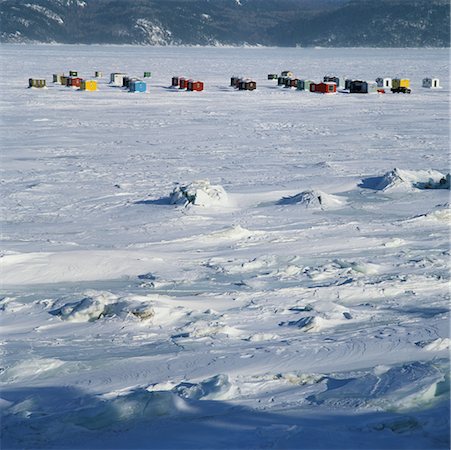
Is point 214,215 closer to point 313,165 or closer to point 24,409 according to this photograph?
point 313,165

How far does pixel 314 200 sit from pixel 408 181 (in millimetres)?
2564

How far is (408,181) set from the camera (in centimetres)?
1677

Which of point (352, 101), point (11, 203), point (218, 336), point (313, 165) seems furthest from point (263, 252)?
point (352, 101)

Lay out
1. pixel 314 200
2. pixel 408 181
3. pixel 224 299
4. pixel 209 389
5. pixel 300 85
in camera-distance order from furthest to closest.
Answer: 1. pixel 300 85
2. pixel 408 181
3. pixel 314 200
4. pixel 224 299
5. pixel 209 389

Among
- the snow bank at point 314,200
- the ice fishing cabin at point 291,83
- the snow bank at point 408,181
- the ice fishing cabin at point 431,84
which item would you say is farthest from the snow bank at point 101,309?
the ice fishing cabin at point 431,84

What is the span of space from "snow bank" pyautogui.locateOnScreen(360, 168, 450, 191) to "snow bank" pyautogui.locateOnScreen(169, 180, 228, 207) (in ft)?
11.3

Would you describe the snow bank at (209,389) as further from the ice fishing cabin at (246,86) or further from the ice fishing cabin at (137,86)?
the ice fishing cabin at (246,86)

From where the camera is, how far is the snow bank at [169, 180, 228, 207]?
14977 millimetres

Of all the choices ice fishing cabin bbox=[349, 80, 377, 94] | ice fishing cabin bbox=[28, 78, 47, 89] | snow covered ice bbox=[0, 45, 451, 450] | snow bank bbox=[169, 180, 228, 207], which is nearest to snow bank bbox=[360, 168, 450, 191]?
snow covered ice bbox=[0, 45, 451, 450]

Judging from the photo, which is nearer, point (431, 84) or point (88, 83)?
point (88, 83)

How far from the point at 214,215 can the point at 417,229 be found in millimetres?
3412

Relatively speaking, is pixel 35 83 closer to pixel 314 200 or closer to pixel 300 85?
pixel 300 85

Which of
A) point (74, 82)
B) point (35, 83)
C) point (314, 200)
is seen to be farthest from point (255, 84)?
point (314, 200)

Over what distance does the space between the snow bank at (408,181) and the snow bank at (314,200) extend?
1.45 metres
